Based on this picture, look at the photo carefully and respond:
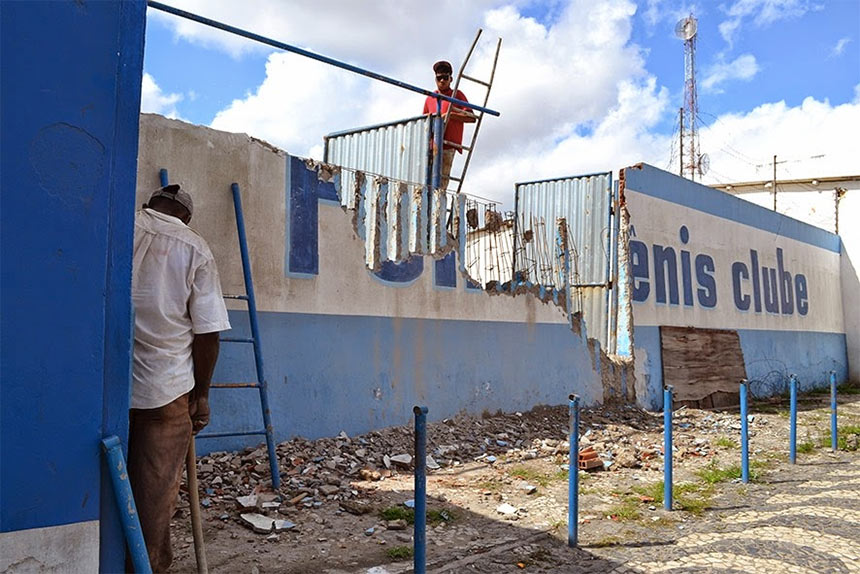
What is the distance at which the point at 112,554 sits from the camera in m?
2.24

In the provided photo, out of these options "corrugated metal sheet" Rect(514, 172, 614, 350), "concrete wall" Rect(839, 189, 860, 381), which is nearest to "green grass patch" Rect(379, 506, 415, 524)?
"corrugated metal sheet" Rect(514, 172, 614, 350)

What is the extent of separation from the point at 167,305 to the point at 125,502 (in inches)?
33.2

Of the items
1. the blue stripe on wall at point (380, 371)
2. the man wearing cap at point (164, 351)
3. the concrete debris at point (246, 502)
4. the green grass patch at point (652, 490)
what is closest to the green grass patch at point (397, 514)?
the concrete debris at point (246, 502)

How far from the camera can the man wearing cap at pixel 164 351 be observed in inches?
107

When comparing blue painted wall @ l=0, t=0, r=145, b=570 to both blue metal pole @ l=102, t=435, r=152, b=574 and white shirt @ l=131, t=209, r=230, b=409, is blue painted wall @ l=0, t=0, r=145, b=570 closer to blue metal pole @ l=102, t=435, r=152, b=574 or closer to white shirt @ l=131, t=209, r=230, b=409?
blue metal pole @ l=102, t=435, r=152, b=574

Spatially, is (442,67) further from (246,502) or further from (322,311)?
(246,502)

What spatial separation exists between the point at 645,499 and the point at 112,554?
476 cm

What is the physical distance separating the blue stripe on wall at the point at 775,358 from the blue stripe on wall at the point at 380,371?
2.19 m

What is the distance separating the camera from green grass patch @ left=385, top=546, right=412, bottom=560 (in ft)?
14.0

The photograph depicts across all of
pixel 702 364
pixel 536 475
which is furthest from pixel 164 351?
pixel 702 364

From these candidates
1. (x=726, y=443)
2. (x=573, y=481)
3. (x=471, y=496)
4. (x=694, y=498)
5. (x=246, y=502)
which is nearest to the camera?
(x=573, y=481)

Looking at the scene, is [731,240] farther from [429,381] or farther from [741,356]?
[429,381]

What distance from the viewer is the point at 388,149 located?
27.0ft

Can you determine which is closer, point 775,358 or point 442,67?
point 442,67
